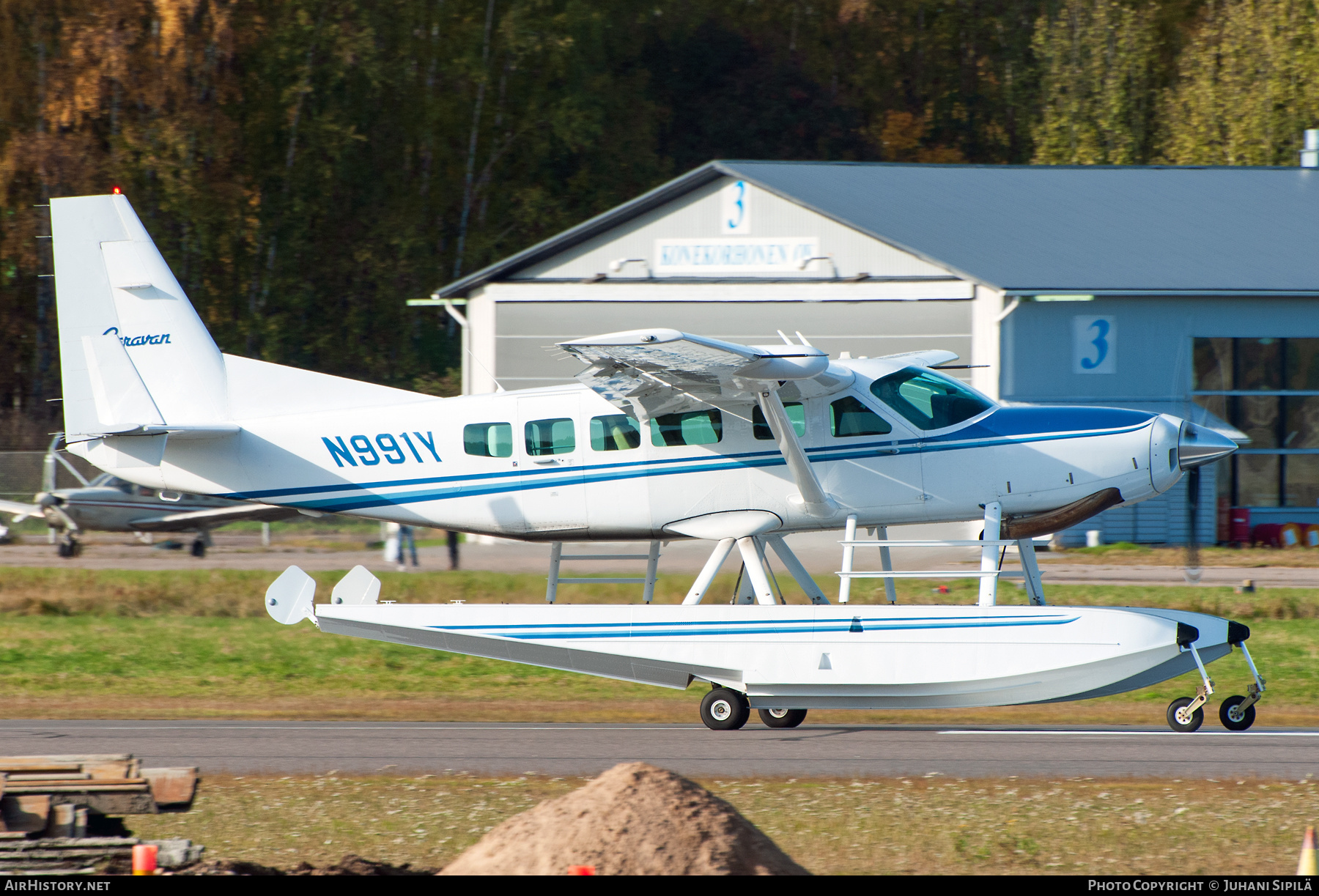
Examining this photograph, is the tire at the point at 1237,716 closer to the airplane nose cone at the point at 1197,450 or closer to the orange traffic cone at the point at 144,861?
the airplane nose cone at the point at 1197,450

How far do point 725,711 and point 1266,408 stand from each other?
704 inches

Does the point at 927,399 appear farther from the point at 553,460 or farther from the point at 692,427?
the point at 553,460

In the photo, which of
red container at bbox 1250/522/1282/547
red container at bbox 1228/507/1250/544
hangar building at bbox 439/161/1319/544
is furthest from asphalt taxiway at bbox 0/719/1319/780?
red container at bbox 1250/522/1282/547

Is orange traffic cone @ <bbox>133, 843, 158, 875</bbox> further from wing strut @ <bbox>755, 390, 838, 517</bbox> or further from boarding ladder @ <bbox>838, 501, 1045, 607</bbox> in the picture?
wing strut @ <bbox>755, 390, 838, 517</bbox>

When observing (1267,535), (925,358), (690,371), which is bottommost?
(1267,535)

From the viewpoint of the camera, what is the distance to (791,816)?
817 cm

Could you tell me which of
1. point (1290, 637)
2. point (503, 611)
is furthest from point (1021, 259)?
point (503, 611)

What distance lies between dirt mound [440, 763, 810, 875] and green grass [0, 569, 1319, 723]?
7.20 meters

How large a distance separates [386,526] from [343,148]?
2071 centimetres

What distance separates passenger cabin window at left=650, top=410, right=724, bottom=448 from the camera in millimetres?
11984

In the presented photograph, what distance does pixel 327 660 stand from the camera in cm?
1581

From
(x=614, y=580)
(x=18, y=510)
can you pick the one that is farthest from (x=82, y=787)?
(x=18, y=510)

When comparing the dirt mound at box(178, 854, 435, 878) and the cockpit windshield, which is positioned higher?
the cockpit windshield

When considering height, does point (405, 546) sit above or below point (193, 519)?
below
